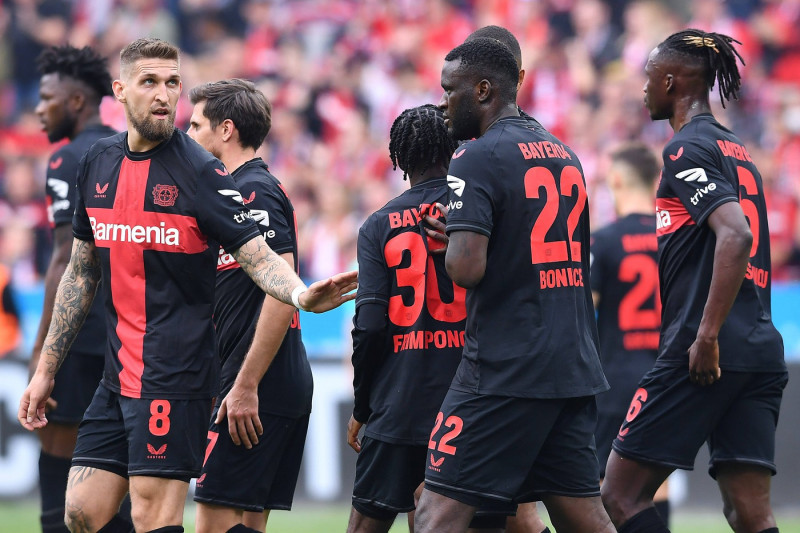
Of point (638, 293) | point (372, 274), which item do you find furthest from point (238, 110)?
point (638, 293)

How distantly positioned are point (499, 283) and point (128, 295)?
1596mm

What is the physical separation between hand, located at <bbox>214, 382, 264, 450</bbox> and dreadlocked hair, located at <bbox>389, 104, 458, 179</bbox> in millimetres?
1251

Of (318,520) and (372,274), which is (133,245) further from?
(318,520)

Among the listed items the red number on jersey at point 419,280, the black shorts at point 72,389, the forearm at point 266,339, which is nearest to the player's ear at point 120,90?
the forearm at point 266,339

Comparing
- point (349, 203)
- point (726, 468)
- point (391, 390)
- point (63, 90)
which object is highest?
point (349, 203)

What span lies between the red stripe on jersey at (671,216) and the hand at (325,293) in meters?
1.67

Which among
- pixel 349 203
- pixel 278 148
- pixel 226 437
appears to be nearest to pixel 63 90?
pixel 226 437

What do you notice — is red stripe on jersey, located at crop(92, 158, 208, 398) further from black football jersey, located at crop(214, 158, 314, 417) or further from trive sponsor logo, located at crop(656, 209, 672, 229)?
trive sponsor logo, located at crop(656, 209, 672, 229)

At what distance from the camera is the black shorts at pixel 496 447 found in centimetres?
452

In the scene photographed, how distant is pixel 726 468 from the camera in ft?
18.0

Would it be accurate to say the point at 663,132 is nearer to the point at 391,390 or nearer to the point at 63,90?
the point at 63,90

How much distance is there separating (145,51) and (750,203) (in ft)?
9.49

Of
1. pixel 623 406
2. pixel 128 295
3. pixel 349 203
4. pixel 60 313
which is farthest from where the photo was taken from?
pixel 349 203

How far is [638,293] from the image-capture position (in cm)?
718
